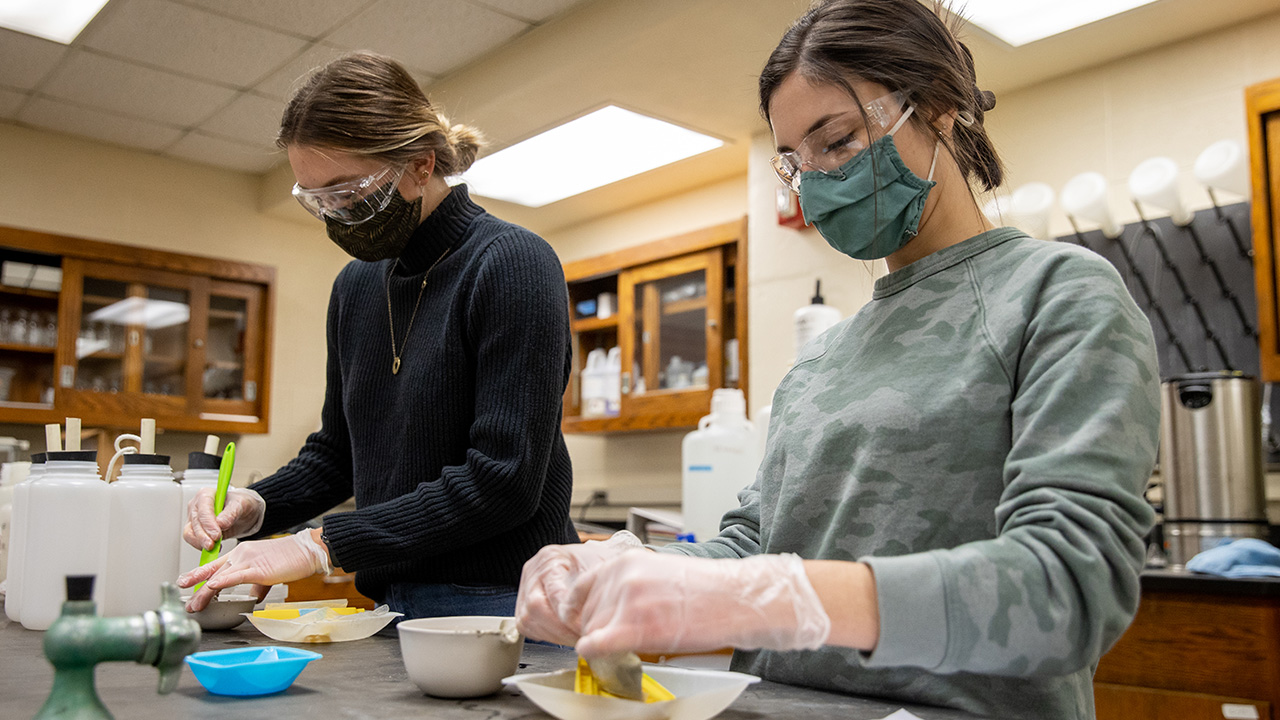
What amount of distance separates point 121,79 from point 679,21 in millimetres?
2418

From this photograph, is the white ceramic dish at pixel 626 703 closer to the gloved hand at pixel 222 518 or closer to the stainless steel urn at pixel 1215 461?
the gloved hand at pixel 222 518

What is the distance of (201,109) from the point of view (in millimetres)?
4184

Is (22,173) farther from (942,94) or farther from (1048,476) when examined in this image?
(1048,476)

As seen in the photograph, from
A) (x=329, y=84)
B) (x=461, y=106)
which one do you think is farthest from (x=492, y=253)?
(x=461, y=106)

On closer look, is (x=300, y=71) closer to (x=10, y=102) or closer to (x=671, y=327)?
(x=10, y=102)

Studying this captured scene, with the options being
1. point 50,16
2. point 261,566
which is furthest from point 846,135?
point 50,16

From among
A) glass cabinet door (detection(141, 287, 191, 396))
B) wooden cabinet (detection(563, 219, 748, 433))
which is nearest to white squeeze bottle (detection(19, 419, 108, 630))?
wooden cabinet (detection(563, 219, 748, 433))

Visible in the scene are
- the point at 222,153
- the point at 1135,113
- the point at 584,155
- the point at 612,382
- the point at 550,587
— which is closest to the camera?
the point at 550,587

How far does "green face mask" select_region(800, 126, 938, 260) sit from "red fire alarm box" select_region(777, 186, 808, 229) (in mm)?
2454

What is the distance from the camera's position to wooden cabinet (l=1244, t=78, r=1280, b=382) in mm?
2523

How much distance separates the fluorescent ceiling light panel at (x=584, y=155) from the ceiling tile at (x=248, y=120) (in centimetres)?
88

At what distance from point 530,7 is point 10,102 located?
8.20ft

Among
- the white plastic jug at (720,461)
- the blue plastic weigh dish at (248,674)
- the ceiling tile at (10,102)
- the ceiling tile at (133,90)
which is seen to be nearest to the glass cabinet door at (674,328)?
the white plastic jug at (720,461)

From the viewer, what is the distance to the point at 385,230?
1.51m
